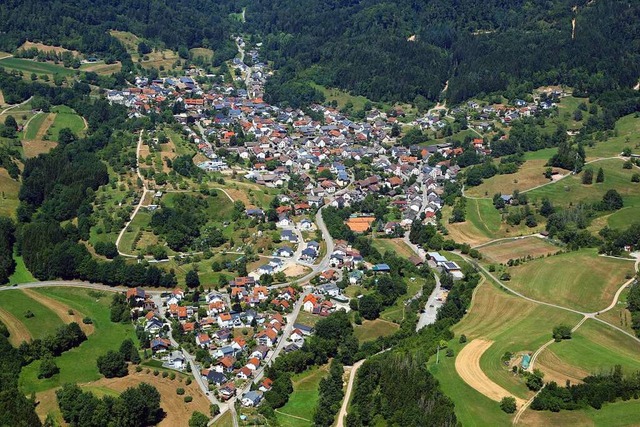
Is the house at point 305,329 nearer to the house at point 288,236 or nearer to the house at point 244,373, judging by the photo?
the house at point 244,373

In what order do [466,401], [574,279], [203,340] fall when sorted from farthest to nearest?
[574,279]
[203,340]
[466,401]

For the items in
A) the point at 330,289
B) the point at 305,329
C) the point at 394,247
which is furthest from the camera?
the point at 394,247

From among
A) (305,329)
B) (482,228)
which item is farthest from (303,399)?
(482,228)

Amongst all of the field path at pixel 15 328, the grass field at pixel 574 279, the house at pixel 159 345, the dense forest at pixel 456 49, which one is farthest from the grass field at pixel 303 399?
the dense forest at pixel 456 49

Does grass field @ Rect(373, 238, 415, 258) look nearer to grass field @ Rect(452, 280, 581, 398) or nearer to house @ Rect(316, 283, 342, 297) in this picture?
house @ Rect(316, 283, 342, 297)

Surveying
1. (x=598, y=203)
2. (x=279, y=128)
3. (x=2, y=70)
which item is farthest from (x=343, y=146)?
(x=2, y=70)

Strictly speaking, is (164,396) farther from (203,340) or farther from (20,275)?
(20,275)
